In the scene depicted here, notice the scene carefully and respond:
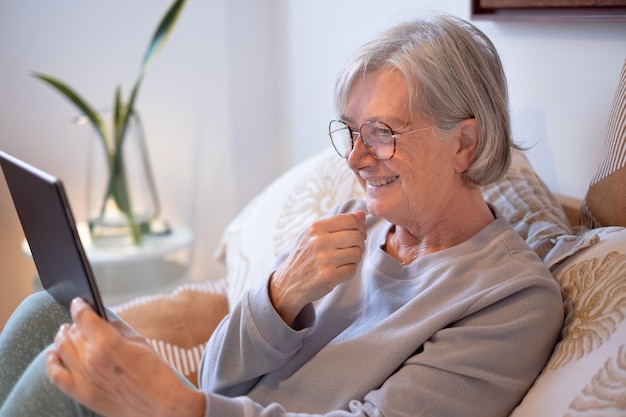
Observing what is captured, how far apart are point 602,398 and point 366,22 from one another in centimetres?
146

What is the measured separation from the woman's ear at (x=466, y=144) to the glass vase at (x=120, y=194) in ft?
4.98

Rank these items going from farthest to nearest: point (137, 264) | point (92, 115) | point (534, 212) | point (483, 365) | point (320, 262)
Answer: point (137, 264), point (92, 115), point (534, 212), point (320, 262), point (483, 365)

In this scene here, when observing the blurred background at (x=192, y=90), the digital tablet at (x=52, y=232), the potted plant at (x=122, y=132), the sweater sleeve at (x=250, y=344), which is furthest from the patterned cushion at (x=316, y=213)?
the potted plant at (x=122, y=132)

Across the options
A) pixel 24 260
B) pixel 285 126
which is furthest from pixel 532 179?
pixel 24 260

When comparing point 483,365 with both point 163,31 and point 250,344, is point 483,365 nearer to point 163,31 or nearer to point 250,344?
point 250,344

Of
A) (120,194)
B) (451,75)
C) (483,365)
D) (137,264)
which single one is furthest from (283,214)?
(137,264)

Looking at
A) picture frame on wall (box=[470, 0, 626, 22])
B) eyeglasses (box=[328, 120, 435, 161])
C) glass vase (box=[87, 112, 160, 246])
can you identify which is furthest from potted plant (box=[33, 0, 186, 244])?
eyeglasses (box=[328, 120, 435, 161])

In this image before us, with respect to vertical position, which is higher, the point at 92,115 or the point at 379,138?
the point at 379,138

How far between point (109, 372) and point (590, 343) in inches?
23.0

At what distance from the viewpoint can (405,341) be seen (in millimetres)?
1109

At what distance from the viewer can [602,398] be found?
3.09 feet

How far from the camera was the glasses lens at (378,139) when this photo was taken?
1.19 m

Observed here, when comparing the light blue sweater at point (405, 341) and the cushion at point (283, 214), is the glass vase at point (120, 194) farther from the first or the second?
the light blue sweater at point (405, 341)

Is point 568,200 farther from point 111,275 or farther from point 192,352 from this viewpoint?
point 111,275
